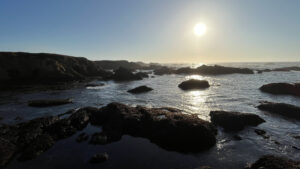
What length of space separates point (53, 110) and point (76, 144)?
14670mm

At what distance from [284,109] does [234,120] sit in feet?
36.0

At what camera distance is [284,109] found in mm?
24406

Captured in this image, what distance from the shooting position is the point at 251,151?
1441 cm

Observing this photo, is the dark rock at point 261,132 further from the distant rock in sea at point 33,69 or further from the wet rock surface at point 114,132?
the distant rock in sea at point 33,69

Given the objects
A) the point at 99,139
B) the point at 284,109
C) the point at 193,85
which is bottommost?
the point at 99,139

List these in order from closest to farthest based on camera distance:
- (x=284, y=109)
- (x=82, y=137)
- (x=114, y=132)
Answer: (x=82, y=137) < (x=114, y=132) < (x=284, y=109)

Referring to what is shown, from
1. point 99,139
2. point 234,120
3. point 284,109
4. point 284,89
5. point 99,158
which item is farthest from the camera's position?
point 284,89

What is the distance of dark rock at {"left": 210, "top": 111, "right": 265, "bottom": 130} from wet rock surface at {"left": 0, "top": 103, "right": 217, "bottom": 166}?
298 centimetres

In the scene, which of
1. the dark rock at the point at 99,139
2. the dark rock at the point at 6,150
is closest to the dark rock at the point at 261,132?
the dark rock at the point at 99,139

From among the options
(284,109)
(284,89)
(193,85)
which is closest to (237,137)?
(284,109)

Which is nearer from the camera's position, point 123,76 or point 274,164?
point 274,164

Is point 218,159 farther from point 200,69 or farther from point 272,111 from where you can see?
point 200,69

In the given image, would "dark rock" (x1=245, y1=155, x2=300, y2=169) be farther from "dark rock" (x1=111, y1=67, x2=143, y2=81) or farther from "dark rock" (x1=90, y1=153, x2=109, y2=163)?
"dark rock" (x1=111, y1=67, x2=143, y2=81)

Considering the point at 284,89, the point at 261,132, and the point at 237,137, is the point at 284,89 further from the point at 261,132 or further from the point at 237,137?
the point at 237,137
